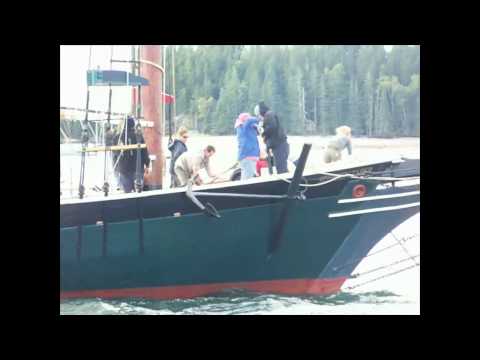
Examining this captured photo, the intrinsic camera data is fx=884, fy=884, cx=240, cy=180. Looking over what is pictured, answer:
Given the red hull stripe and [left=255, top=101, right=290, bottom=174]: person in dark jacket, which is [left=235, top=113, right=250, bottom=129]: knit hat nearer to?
[left=255, top=101, right=290, bottom=174]: person in dark jacket

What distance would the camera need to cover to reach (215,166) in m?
10.0

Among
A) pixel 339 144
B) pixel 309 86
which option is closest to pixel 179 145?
pixel 309 86

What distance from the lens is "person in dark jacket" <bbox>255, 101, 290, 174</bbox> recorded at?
9.78 m

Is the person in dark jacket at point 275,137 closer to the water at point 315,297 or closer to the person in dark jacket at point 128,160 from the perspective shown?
the water at point 315,297

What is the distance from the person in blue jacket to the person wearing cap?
2.61 ft

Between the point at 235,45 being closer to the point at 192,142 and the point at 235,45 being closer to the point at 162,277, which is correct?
the point at 192,142

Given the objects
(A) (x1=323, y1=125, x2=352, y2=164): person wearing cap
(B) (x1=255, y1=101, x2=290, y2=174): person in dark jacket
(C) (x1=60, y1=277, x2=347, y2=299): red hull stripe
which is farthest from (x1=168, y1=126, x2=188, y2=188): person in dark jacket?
(A) (x1=323, y1=125, x2=352, y2=164): person wearing cap

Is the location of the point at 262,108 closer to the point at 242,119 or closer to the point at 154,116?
the point at 242,119

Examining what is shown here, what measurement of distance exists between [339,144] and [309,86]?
74cm

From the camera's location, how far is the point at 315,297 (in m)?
9.90

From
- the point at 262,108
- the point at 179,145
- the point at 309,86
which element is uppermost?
the point at 309,86

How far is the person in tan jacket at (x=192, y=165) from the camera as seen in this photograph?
982 cm

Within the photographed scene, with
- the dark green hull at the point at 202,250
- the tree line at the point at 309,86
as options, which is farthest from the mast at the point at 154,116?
the dark green hull at the point at 202,250

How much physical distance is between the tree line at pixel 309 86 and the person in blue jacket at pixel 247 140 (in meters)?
0.15
